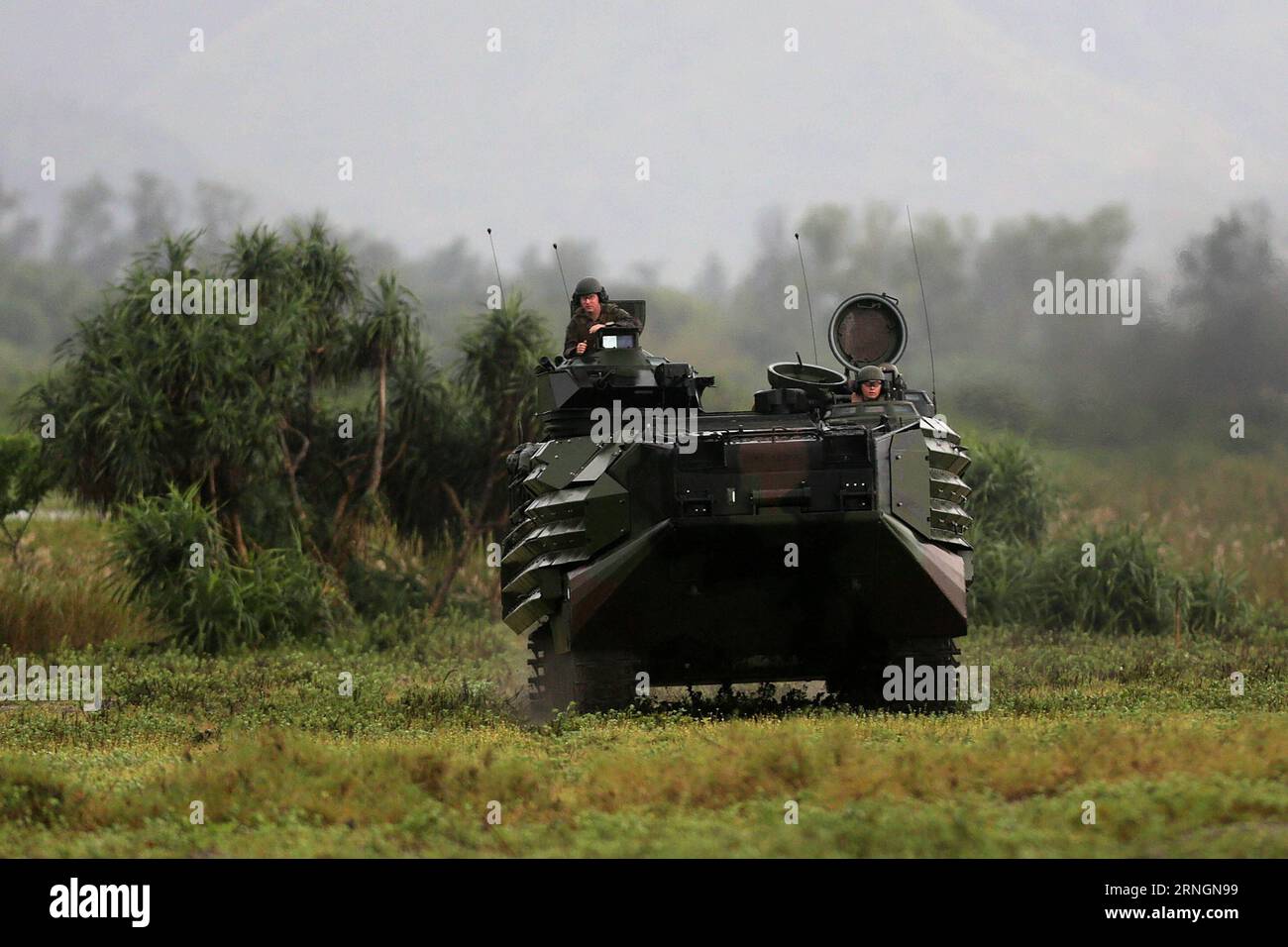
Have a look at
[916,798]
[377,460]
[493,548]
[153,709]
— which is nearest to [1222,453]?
[493,548]

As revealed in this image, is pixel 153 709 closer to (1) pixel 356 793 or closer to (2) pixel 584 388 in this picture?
(2) pixel 584 388

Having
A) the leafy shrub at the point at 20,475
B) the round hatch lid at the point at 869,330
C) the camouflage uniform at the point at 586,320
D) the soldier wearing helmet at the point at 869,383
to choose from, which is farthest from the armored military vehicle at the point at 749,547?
the leafy shrub at the point at 20,475

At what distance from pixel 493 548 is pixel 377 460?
1936 mm

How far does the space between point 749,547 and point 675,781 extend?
353 centimetres

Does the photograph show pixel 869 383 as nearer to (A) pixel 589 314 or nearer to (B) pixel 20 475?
(A) pixel 589 314

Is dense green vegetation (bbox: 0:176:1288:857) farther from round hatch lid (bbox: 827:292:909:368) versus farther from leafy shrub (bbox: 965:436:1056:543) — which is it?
round hatch lid (bbox: 827:292:909:368)

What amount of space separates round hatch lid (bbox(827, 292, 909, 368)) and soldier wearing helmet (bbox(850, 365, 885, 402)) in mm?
1232

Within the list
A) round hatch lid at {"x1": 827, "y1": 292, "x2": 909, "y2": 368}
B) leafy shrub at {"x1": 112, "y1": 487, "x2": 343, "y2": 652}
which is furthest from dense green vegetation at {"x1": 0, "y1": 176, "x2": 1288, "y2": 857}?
round hatch lid at {"x1": 827, "y1": 292, "x2": 909, "y2": 368}

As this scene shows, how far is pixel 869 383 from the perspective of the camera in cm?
1428

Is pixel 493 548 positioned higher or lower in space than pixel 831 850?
higher

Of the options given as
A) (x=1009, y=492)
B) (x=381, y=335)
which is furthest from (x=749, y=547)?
(x=1009, y=492)

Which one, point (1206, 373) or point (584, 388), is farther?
point (1206, 373)

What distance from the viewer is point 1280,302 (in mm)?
22750
